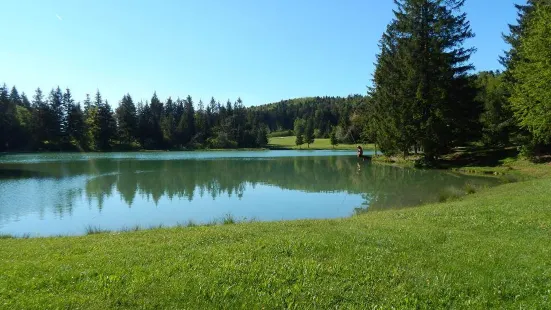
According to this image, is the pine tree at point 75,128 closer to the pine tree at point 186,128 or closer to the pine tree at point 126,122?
the pine tree at point 126,122

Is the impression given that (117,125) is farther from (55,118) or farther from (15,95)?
(15,95)

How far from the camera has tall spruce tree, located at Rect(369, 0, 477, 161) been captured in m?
38.5

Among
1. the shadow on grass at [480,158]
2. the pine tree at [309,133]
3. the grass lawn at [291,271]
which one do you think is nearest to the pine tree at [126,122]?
the pine tree at [309,133]

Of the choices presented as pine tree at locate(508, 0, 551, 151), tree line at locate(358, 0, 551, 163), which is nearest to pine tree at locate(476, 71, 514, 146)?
tree line at locate(358, 0, 551, 163)

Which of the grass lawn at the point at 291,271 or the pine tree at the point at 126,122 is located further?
the pine tree at the point at 126,122

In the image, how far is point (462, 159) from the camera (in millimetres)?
40594

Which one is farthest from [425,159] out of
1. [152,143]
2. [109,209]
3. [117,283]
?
[152,143]

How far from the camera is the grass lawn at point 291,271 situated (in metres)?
5.55

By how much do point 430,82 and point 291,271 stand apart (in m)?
37.7

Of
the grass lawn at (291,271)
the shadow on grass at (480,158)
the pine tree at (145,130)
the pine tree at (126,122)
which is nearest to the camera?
the grass lawn at (291,271)

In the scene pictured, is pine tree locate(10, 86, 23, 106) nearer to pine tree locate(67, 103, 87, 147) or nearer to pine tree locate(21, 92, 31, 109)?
pine tree locate(21, 92, 31, 109)

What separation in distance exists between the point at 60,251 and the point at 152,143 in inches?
4023

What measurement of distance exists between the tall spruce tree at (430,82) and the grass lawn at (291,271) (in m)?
30.5

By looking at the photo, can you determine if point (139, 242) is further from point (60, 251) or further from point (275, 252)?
point (275, 252)
